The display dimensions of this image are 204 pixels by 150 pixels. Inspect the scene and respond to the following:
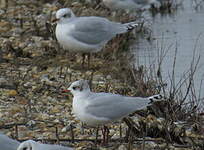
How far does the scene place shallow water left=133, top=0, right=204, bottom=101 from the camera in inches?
342

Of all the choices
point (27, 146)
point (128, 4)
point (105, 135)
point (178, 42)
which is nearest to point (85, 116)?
point (105, 135)

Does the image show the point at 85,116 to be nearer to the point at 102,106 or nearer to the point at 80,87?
the point at 102,106

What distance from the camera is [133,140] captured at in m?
5.49

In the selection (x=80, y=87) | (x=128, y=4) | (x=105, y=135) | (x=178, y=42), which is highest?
(x=128, y=4)

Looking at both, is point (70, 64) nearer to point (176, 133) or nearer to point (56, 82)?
point (56, 82)

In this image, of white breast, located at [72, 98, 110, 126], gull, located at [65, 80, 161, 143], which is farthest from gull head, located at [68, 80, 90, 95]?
white breast, located at [72, 98, 110, 126]

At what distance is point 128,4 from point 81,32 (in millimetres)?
3862

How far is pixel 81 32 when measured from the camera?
8.25 m

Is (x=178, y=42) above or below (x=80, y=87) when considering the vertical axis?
above

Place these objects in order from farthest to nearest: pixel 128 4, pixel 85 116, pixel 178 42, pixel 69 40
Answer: pixel 128 4 → pixel 178 42 → pixel 69 40 → pixel 85 116

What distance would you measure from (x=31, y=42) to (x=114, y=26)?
4.31 feet

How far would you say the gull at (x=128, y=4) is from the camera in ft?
38.5

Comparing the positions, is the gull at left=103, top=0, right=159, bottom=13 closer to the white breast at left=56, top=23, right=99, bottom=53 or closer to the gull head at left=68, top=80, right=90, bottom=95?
the white breast at left=56, top=23, right=99, bottom=53

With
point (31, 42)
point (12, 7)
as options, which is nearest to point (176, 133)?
point (31, 42)
